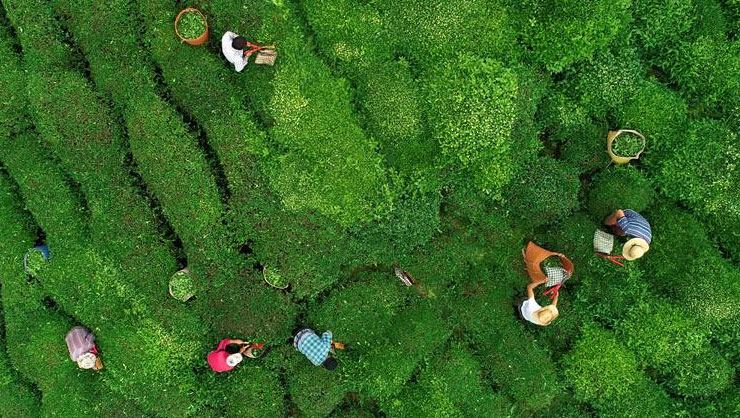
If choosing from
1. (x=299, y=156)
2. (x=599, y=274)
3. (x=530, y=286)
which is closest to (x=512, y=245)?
(x=530, y=286)

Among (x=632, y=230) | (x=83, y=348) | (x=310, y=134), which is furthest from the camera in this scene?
(x=83, y=348)

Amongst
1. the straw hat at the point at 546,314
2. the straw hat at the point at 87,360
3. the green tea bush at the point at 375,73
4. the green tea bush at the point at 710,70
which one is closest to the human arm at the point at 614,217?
the straw hat at the point at 546,314

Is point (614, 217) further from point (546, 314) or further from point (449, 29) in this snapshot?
point (449, 29)

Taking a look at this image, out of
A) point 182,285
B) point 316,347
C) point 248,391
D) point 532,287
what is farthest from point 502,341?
point 182,285

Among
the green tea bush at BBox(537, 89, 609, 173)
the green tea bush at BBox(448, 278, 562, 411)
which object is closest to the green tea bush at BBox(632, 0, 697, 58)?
the green tea bush at BBox(537, 89, 609, 173)

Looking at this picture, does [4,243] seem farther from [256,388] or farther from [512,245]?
[512,245]

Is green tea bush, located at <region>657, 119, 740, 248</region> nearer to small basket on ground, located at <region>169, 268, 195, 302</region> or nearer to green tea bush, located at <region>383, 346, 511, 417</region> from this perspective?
green tea bush, located at <region>383, 346, 511, 417</region>
